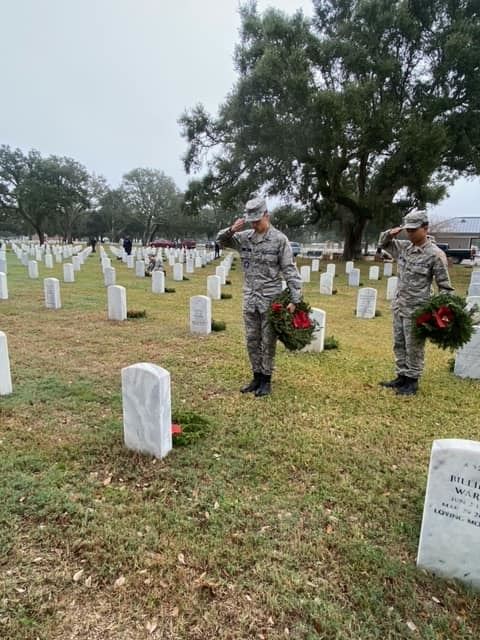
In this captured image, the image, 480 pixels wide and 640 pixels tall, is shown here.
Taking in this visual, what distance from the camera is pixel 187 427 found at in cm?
339

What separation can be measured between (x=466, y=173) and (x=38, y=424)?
27.3m

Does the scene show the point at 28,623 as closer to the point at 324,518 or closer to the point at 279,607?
the point at 279,607

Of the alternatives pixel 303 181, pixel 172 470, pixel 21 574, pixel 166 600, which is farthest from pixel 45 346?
pixel 303 181

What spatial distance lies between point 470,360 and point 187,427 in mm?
3715

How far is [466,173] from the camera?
77.4 ft

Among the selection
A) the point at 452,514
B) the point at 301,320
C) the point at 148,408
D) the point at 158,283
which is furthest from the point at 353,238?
the point at 452,514

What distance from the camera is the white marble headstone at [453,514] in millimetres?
1805

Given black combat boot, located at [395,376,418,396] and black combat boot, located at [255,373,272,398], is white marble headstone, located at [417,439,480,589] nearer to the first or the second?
black combat boot, located at [255,373,272,398]

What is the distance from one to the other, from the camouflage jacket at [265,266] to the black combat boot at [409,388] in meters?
1.63

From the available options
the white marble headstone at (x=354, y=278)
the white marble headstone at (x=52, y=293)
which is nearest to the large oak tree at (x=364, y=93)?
the white marble headstone at (x=354, y=278)

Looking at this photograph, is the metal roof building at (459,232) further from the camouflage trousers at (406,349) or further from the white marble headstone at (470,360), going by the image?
the camouflage trousers at (406,349)

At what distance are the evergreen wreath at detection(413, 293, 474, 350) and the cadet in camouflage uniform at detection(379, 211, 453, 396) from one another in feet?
0.56

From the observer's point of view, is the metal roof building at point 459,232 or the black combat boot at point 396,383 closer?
the black combat boot at point 396,383

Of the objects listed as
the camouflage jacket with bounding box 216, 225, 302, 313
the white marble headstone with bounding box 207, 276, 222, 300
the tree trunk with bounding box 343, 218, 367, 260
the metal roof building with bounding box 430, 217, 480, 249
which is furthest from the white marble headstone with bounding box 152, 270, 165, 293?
the metal roof building with bounding box 430, 217, 480, 249
